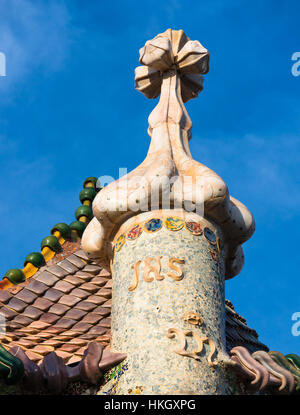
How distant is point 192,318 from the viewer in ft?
22.0

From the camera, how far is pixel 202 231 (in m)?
7.28

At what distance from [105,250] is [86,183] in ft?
10.8

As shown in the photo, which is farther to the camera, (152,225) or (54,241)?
(54,241)

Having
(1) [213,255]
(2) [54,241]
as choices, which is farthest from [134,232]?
(2) [54,241]

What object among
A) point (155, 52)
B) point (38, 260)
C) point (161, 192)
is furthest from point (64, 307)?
point (155, 52)

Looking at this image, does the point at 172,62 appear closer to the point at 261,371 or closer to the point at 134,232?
the point at 134,232

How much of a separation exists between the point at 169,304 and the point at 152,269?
335mm

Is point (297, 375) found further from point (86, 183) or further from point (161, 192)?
point (86, 183)

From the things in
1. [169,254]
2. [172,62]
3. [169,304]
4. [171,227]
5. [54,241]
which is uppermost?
[172,62]

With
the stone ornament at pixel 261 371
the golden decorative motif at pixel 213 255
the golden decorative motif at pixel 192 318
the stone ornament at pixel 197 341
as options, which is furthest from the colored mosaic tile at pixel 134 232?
the stone ornament at pixel 261 371

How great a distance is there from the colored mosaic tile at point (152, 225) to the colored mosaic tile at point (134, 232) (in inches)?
2.2

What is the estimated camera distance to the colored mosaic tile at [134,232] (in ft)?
23.9

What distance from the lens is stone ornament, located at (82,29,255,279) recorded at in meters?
7.29

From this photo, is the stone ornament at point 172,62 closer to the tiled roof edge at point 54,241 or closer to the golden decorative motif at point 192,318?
the tiled roof edge at point 54,241
